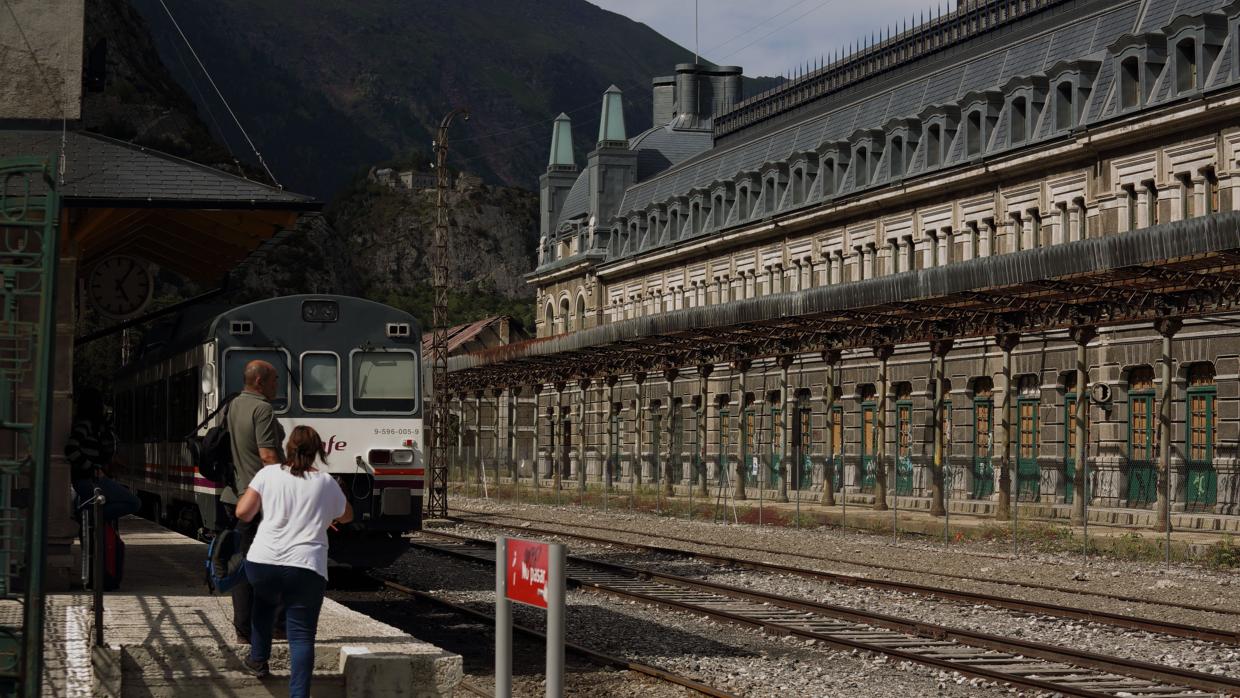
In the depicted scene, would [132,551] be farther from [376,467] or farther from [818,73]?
[818,73]

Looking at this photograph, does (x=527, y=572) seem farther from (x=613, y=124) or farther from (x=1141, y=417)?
(x=613, y=124)

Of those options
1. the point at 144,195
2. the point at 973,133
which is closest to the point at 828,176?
the point at 973,133

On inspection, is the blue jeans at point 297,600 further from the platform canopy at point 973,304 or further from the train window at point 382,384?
the platform canopy at point 973,304

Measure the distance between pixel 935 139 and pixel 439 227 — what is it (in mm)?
14759

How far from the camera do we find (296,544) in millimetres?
9219

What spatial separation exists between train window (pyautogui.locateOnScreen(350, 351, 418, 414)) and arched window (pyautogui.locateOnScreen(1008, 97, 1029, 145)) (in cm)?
2867

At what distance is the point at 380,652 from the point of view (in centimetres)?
1015

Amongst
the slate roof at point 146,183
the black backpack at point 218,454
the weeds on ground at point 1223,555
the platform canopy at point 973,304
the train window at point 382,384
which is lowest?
the weeds on ground at point 1223,555

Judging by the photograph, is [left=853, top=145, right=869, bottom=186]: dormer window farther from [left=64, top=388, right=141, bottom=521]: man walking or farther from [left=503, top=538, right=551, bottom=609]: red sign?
[left=503, top=538, right=551, bottom=609]: red sign

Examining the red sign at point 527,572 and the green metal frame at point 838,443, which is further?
the green metal frame at point 838,443

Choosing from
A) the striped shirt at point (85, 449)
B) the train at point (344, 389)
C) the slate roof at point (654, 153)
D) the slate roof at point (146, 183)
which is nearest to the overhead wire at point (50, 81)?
the slate roof at point (146, 183)

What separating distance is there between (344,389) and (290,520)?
939cm

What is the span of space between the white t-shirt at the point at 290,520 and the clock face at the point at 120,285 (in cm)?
922

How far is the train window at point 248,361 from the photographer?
59.2ft
